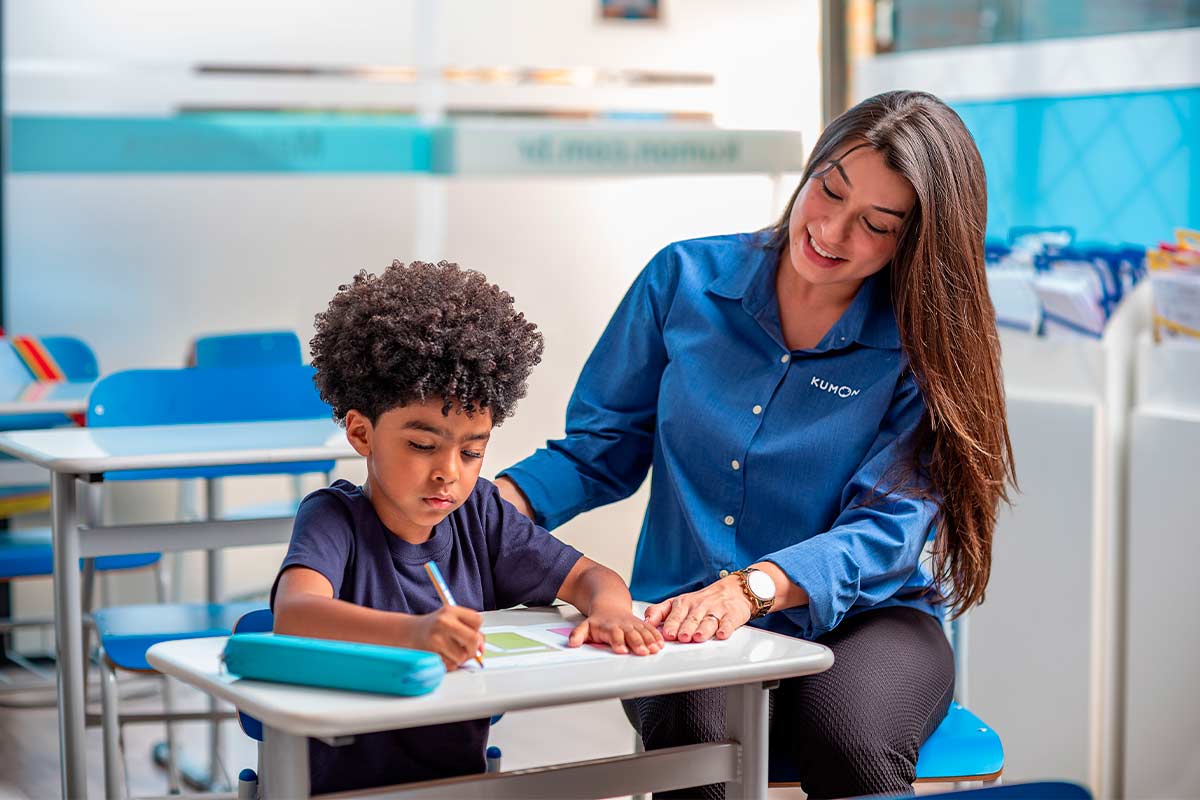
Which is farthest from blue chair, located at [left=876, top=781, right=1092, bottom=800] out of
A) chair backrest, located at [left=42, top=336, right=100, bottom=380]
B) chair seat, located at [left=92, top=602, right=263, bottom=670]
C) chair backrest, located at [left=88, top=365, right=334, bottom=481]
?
chair backrest, located at [left=42, top=336, right=100, bottom=380]

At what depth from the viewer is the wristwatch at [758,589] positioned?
1741mm

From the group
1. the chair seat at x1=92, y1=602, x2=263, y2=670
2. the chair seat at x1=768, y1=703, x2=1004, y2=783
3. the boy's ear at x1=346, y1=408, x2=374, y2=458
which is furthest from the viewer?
the chair seat at x1=92, y1=602, x2=263, y2=670

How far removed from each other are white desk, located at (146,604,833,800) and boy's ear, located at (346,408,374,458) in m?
0.22

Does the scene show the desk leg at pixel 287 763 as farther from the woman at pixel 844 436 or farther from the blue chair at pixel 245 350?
the blue chair at pixel 245 350

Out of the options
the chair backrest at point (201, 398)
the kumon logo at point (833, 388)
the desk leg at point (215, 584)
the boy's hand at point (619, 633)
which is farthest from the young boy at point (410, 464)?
the desk leg at point (215, 584)

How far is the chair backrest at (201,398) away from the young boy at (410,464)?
139cm

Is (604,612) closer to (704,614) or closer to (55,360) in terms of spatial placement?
(704,614)

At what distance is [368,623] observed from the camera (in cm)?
140

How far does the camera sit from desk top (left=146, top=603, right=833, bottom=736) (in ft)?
4.05

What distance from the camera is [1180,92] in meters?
3.24

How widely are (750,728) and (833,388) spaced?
1.97ft

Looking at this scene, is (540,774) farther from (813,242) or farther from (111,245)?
(111,245)

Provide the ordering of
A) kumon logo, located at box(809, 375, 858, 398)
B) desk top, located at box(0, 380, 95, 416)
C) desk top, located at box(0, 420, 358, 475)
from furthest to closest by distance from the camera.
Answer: desk top, located at box(0, 380, 95, 416), desk top, located at box(0, 420, 358, 475), kumon logo, located at box(809, 375, 858, 398)

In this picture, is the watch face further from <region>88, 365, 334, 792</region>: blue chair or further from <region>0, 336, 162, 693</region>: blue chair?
<region>0, 336, 162, 693</region>: blue chair
